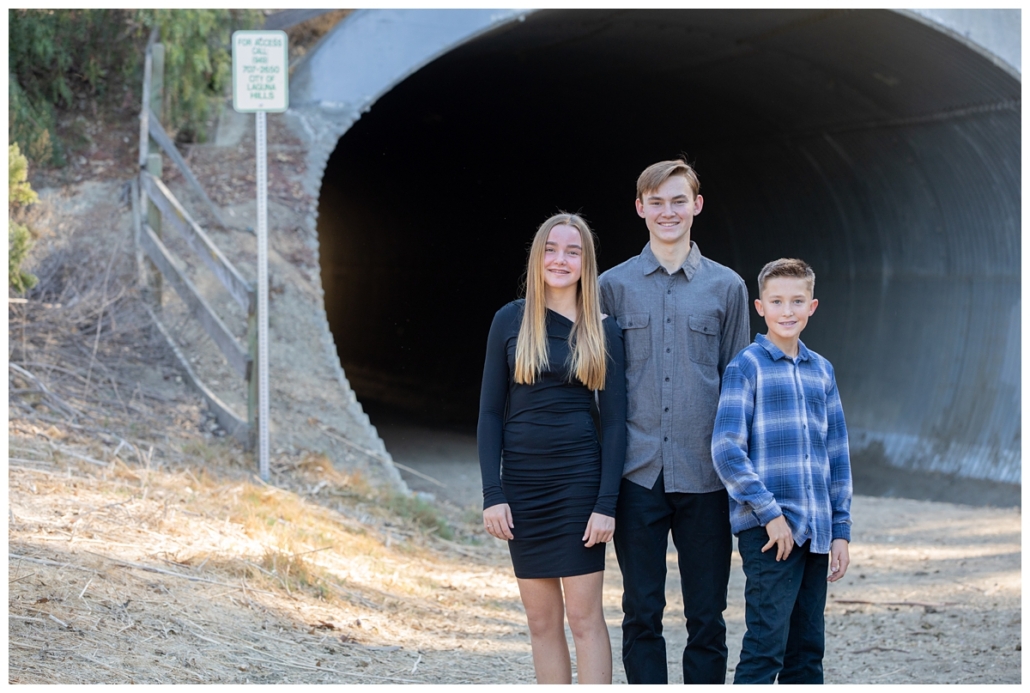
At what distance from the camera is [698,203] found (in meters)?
3.47

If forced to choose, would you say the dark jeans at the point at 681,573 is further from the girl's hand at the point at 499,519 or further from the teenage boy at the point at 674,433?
the girl's hand at the point at 499,519

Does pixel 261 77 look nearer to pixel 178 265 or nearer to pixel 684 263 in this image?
pixel 178 265

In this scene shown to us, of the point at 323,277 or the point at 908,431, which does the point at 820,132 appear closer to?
the point at 908,431

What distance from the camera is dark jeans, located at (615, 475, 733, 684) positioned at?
10.7ft

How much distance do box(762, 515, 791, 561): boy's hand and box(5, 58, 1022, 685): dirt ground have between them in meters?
1.60

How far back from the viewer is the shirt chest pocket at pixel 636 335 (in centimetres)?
336

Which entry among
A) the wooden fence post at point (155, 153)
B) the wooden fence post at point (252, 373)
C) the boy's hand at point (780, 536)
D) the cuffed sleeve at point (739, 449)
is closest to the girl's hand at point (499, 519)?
the cuffed sleeve at point (739, 449)

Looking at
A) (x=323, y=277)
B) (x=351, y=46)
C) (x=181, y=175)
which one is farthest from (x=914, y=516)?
(x=323, y=277)

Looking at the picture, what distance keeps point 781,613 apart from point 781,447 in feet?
1.64

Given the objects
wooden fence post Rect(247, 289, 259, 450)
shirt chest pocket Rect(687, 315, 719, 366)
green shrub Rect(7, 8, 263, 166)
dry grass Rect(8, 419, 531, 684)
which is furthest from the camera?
green shrub Rect(7, 8, 263, 166)

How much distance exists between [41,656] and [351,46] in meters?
7.94

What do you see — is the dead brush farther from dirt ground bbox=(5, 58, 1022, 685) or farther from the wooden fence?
the wooden fence

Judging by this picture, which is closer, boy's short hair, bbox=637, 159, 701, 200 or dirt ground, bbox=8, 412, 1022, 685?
boy's short hair, bbox=637, 159, 701, 200

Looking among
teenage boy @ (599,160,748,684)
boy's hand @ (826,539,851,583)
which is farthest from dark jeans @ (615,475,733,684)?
boy's hand @ (826,539,851,583)
